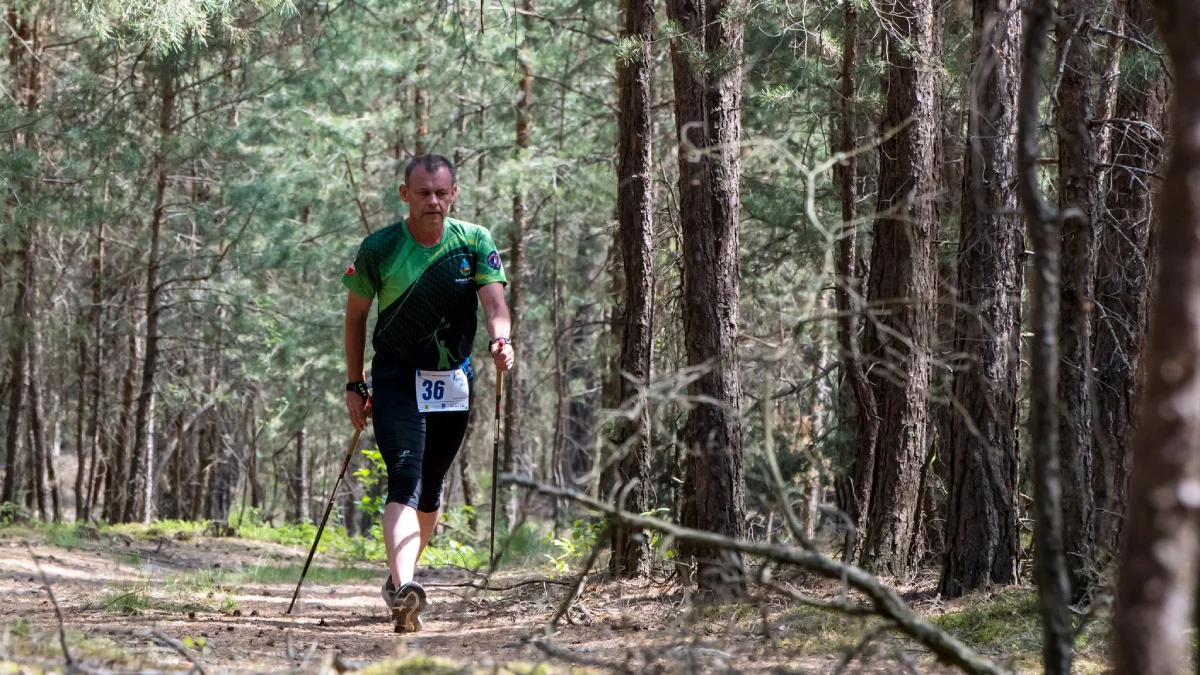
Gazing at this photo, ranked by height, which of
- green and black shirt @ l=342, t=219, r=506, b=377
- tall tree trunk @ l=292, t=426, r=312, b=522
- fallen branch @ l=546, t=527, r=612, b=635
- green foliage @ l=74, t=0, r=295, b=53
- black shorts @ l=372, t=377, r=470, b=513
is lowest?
tall tree trunk @ l=292, t=426, r=312, b=522

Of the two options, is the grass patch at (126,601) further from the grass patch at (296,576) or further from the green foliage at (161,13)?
the green foliage at (161,13)

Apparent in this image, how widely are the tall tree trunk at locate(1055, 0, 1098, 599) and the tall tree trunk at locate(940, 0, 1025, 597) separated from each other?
1.39 feet

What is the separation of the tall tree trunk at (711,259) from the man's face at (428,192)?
4.37 feet

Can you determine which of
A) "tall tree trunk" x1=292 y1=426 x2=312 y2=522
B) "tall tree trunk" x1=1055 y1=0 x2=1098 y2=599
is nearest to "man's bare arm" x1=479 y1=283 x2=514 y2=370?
"tall tree trunk" x1=1055 y1=0 x2=1098 y2=599

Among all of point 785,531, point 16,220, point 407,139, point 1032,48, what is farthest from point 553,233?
point 1032,48

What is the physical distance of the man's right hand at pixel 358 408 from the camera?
18.3 ft

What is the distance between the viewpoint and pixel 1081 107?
521cm

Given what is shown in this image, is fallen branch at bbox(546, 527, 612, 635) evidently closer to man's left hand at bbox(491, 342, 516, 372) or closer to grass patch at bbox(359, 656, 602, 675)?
grass patch at bbox(359, 656, 602, 675)

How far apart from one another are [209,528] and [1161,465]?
12658 mm

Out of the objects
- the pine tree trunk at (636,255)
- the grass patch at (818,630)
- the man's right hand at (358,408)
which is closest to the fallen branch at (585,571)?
the grass patch at (818,630)

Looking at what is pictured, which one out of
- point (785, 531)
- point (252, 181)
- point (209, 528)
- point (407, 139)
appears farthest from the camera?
point (407, 139)

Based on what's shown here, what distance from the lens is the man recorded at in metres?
5.36

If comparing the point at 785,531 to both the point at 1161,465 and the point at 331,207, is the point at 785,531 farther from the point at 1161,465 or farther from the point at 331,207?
the point at 331,207

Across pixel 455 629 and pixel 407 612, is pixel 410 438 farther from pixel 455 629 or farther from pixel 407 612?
pixel 455 629
